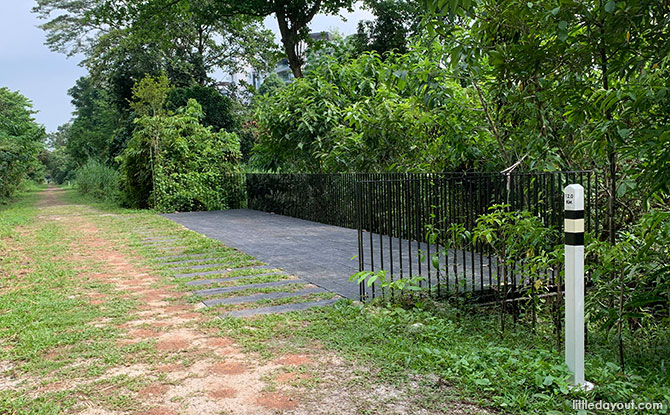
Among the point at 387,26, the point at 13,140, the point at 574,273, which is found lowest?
the point at 574,273

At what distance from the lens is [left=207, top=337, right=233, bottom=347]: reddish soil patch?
4.32m

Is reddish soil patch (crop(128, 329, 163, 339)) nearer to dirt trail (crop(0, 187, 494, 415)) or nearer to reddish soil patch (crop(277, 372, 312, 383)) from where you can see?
dirt trail (crop(0, 187, 494, 415))

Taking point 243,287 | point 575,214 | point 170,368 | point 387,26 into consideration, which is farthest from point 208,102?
point 575,214

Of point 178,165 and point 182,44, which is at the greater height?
point 182,44

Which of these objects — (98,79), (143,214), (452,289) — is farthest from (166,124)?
(98,79)

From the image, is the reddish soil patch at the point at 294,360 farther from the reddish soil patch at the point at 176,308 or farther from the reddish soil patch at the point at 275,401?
the reddish soil patch at the point at 176,308

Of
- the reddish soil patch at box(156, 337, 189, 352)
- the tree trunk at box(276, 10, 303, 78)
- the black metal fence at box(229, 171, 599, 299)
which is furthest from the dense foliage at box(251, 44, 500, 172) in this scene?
the tree trunk at box(276, 10, 303, 78)

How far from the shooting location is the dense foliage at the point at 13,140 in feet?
71.2

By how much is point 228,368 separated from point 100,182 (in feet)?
80.9

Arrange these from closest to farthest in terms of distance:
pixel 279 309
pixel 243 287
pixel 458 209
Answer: pixel 279 309
pixel 458 209
pixel 243 287

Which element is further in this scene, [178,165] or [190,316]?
[178,165]

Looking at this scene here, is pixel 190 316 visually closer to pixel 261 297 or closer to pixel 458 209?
pixel 261 297

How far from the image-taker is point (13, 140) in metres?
22.8

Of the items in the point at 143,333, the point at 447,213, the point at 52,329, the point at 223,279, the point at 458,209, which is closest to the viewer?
the point at 143,333
